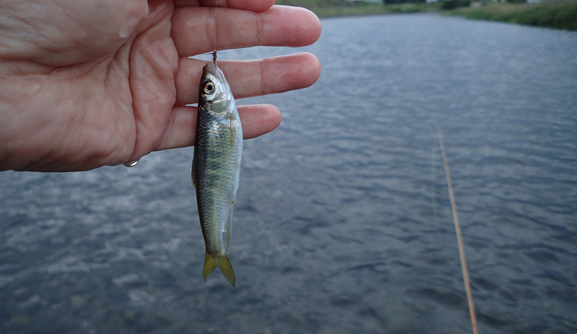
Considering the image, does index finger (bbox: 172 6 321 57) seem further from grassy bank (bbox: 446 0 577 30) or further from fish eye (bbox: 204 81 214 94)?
grassy bank (bbox: 446 0 577 30)

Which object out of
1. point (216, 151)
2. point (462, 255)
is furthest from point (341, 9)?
point (216, 151)

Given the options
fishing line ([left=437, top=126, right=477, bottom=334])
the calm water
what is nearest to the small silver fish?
the calm water

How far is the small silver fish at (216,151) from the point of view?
357cm

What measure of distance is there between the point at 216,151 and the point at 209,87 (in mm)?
513

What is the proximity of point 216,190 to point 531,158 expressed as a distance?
1149 centimetres

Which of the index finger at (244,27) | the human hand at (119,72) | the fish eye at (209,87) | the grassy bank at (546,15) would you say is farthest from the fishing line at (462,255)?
the grassy bank at (546,15)

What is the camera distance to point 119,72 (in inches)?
154

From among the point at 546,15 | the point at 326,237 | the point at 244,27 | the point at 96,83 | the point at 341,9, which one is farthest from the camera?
the point at 341,9

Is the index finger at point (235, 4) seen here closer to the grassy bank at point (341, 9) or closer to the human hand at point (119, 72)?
the human hand at point (119, 72)

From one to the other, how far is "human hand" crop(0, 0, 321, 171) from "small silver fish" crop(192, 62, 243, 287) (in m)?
0.69

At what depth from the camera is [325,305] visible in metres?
7.53

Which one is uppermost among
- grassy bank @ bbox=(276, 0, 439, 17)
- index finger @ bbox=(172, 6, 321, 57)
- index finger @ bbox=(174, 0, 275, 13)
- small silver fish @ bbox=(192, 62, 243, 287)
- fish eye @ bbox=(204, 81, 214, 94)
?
grassy bank @ bbox=(276, 0, 439, 17)

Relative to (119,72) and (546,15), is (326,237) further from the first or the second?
(546,15)

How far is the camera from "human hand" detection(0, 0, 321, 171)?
3.11 m
